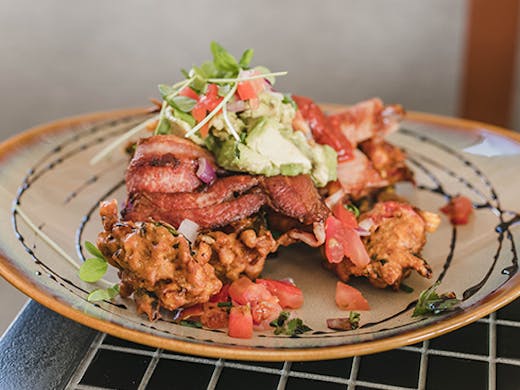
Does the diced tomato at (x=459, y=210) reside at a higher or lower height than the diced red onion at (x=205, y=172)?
lower

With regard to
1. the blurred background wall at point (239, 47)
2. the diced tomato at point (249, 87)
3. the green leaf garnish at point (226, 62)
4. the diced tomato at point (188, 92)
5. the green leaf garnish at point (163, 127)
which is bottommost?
the blurred background wall at point (239, 47)

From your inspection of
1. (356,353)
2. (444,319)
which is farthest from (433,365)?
(356,353)

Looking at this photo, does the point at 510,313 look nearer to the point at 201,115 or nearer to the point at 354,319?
the point at 354,319

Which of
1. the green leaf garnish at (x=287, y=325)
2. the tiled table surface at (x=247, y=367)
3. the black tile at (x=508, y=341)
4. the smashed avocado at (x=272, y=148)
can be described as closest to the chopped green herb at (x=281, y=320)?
the green leaf garnish at (x=287, y=325)

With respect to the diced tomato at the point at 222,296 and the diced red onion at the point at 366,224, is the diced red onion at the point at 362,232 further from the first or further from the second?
the diced tomato at the point at 222,296

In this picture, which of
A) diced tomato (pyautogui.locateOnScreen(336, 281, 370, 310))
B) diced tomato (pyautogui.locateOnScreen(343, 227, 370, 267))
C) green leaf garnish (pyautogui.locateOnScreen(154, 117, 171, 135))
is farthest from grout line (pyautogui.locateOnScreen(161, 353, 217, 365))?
green leaf garnish (pyautogui.locateOnScreen(154, 117, 171, 135))

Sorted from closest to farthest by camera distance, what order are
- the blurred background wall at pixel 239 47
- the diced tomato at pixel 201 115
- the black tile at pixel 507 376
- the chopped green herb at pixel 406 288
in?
1. the black tile at pixel 507 376
2. the chopped green herb at pixel 406 288
3. the diced tomato at pixel 201 115
4. the blurred background wall at pixel 239 47

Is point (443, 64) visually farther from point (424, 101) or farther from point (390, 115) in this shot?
point (390, 115)
